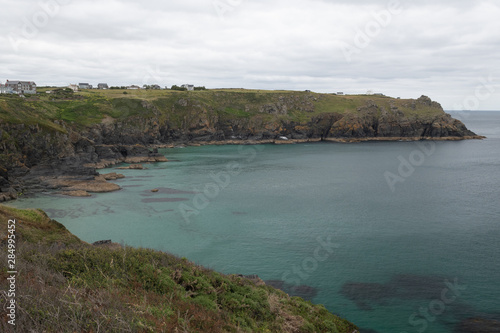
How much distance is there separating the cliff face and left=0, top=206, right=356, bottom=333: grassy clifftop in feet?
252

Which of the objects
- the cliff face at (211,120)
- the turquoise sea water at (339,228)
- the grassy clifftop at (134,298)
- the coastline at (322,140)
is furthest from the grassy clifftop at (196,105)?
the grassy clifftop at (134,298)

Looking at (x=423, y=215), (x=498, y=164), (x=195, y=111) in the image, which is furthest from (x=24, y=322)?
(x=195, y=111)

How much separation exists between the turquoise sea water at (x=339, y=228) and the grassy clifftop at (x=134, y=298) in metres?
8.22

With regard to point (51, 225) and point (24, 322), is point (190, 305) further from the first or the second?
point (51, 225)

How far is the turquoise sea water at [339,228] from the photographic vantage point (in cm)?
2958

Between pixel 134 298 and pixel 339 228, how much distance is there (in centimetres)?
3688

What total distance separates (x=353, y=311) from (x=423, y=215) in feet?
104

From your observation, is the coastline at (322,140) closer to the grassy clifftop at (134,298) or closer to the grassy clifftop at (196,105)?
the grassy clifftop at (196,105)

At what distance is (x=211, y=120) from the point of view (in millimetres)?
161750

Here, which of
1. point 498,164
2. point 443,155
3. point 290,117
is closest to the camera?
point 498,164

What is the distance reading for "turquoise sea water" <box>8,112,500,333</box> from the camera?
2958cm

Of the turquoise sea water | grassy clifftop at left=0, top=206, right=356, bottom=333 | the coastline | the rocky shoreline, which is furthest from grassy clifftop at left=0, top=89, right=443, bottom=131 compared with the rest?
grassy clifftop at left=0, top=206, right=356, bottom=333

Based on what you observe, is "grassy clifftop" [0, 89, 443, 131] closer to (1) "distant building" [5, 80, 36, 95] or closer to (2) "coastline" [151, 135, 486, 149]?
(1) "distant building" [5, 80, 36, 95]

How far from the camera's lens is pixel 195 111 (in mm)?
159000
